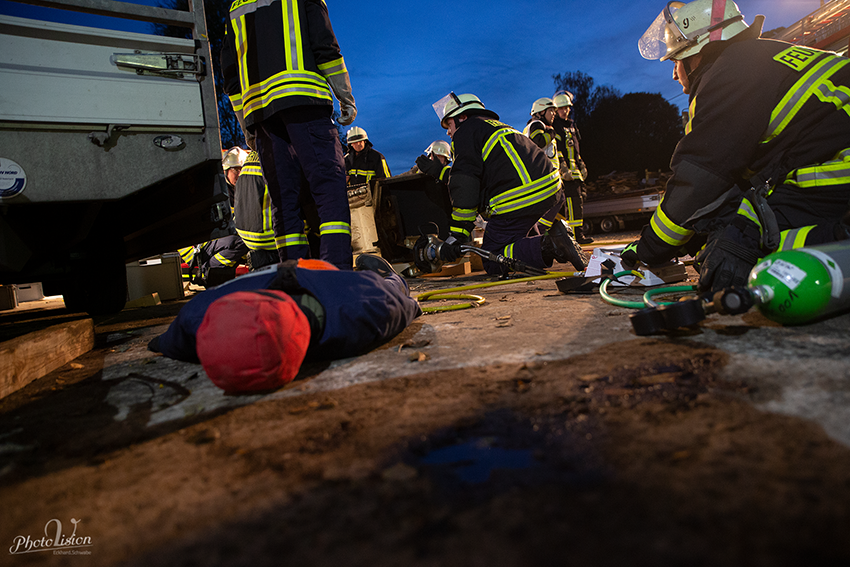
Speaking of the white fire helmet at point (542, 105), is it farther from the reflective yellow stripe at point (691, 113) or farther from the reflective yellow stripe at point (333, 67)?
the reflective yellow stripe at point (691, 113)

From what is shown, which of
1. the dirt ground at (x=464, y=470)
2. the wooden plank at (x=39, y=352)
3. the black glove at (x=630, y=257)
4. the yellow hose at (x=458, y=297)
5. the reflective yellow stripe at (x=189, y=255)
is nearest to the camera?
the dirt ground at (x=464, y=470)

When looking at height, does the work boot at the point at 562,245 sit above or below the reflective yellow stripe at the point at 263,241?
below

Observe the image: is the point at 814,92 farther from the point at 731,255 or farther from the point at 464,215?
the point at 464,215

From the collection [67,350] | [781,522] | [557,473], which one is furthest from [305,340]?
[67,350]

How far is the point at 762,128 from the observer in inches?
83.8

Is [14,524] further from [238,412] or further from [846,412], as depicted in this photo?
[846,412]

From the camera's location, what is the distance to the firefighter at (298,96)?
3.16 m

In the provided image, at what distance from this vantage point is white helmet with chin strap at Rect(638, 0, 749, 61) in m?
2.45

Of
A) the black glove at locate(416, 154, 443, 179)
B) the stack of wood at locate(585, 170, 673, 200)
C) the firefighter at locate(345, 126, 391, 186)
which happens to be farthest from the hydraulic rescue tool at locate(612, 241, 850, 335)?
the stack of wood at locate(585, 170, 673, 200)

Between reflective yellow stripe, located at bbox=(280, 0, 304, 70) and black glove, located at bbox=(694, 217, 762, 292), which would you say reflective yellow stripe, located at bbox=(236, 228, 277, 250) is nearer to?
reflective yellow stripe, located at bbox=(280, 0, 304, 70)

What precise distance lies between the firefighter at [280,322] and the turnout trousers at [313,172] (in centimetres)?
107

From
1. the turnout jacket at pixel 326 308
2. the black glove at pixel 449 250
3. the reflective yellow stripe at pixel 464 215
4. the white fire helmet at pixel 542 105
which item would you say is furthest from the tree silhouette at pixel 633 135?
the turnout jacket at pixel 326 308

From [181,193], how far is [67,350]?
4.18 ft

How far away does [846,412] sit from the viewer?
38.6 inches
